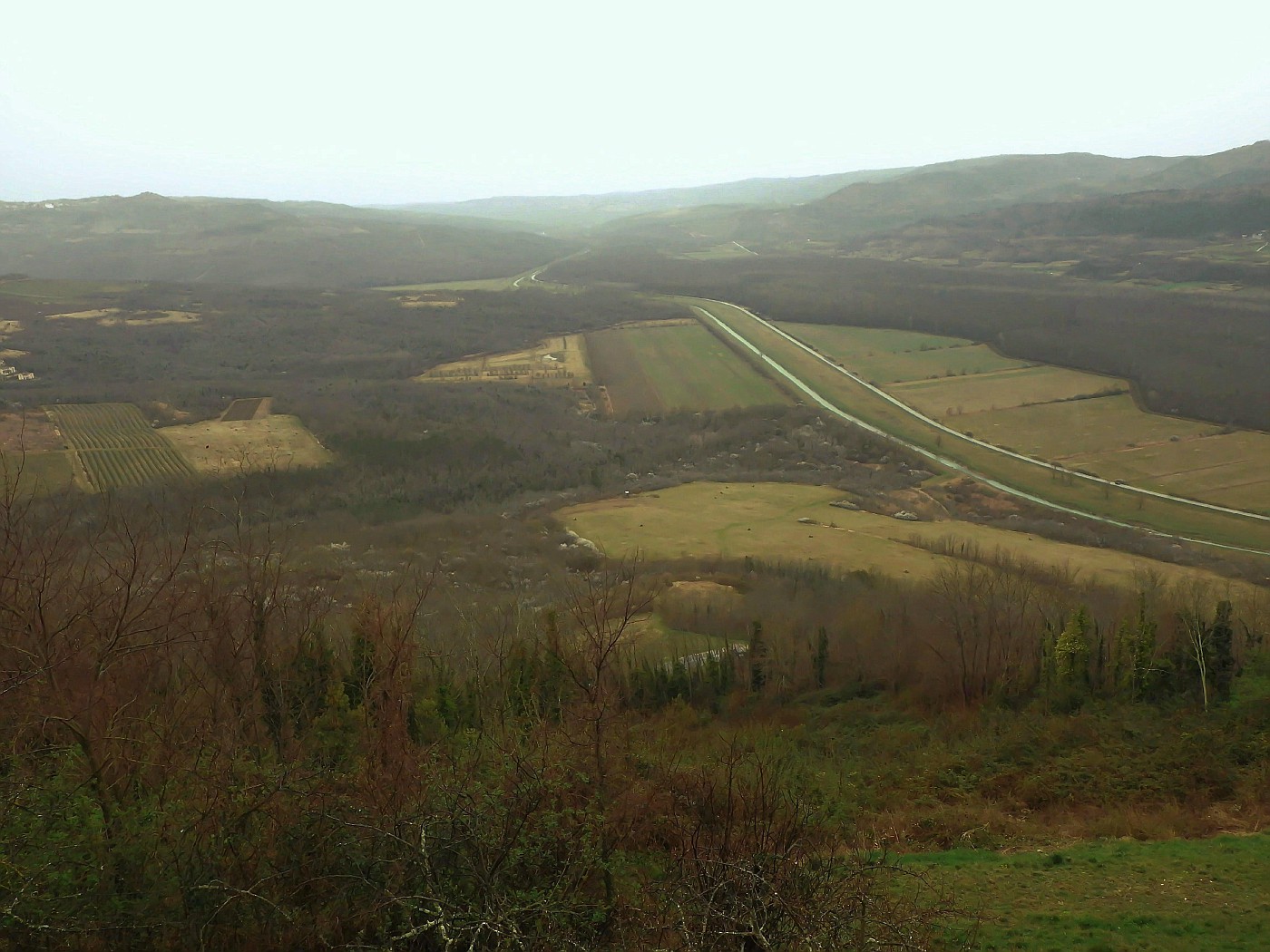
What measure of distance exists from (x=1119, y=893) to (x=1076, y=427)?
198 ft

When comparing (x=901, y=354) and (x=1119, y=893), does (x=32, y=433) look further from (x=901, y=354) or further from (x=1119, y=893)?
(x=901, y=354)

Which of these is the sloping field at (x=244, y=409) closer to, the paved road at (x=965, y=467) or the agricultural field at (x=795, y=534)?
the agricultural field at (x=795, y=534)

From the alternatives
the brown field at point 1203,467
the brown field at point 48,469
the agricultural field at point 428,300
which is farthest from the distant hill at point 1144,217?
the brown field at point 48,469

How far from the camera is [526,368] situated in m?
97.1

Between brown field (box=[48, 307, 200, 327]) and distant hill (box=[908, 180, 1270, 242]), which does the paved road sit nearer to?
brown field (box=[48, 307, 200, 327])

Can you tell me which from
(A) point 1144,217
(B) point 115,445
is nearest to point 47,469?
(B) point 115,445

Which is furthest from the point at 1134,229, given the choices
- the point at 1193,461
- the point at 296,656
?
the point at 296,656

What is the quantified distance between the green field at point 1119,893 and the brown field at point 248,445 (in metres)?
49.6

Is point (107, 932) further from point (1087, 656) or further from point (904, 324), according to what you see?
point (904, 324)

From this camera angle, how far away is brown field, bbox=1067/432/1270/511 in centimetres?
5169

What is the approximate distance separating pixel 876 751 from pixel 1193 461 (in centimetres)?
4519

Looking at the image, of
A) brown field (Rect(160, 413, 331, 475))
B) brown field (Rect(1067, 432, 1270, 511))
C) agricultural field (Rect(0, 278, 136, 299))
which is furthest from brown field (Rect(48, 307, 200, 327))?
brown field (Rect(1067, 432, 1270, 511))

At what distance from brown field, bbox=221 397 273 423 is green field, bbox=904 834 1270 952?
6695 cm

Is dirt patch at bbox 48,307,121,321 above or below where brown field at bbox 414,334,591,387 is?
above
